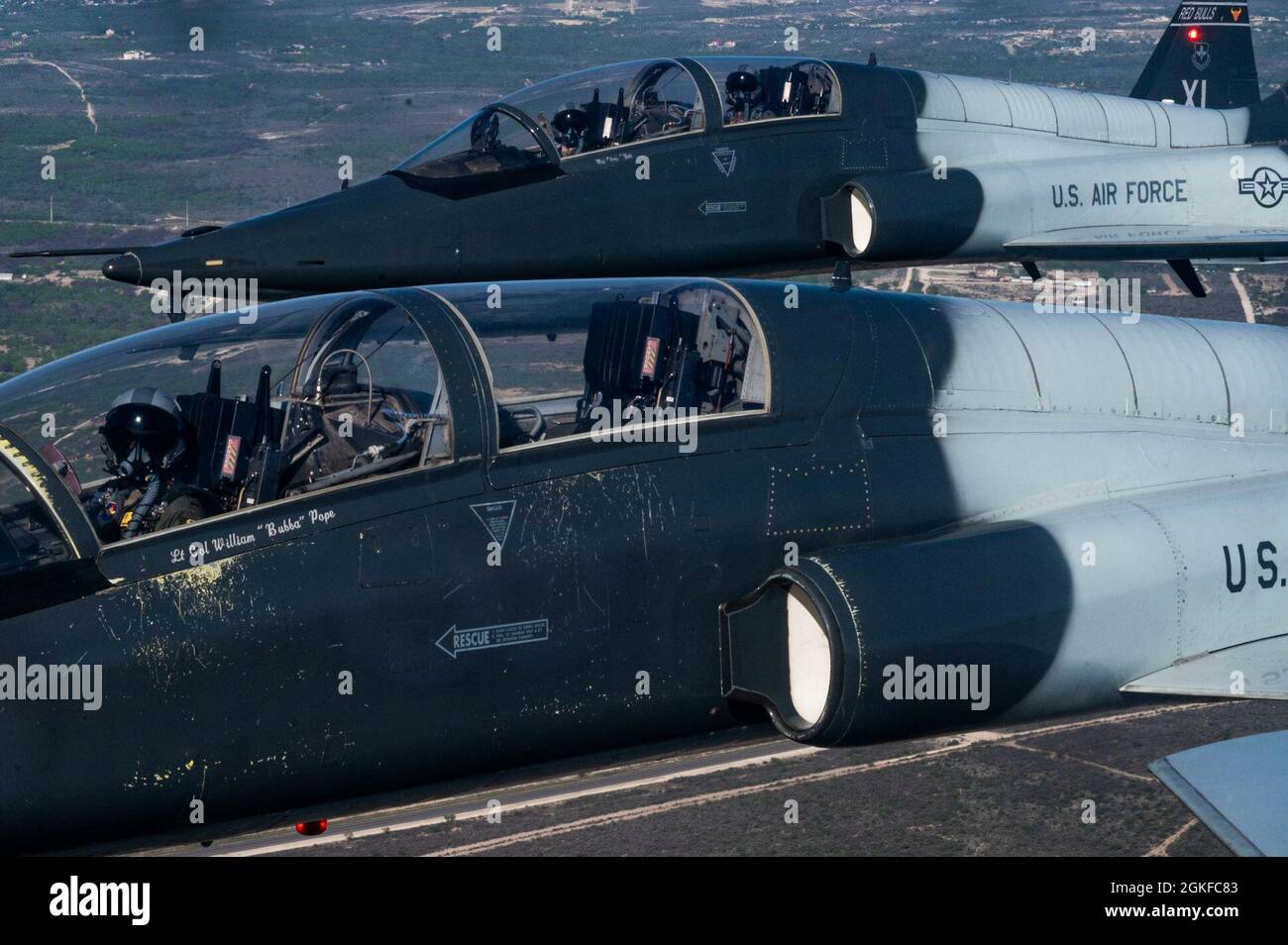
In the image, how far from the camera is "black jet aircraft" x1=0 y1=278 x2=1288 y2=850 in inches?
268

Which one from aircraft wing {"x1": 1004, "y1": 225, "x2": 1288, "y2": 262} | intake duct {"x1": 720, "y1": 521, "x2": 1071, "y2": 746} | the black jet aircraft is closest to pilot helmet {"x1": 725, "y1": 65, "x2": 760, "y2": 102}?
aircraft wing {"x1": 1004, "y1": 225, "x2": 1288, "y2": 262}

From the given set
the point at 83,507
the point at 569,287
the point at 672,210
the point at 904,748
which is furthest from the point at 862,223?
the point at 83,507

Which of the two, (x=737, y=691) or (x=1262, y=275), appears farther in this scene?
(x=1262, y=275)

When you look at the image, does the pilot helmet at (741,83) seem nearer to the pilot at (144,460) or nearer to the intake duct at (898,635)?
the intake duct at (898,635)

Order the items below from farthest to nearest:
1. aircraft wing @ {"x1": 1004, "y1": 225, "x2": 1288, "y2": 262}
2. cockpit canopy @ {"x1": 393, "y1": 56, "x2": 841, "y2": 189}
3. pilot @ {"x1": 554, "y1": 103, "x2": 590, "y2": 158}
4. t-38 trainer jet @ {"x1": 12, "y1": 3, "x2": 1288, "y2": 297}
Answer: aircraft wing @ {"x1": 1004, "y1": 225, "x2": 1288, "y2": 262} → pilot @ {"x1": 554, "y1": 103, "x2": 590, "y2": 158} → cockpit canopy @ {"x1": 393, "y1": 56, "x2": 841, "y2": 189} → t-38 trainer jet @ {"x1": 12, "y1": 3, "x2": 1288, "y2": 297}

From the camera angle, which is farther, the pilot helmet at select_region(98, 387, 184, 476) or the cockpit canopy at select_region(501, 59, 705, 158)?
the cockpit canopy at select_region(501, 59, 705, 158)

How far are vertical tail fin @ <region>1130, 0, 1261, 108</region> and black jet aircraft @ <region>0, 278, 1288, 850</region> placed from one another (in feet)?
55.7

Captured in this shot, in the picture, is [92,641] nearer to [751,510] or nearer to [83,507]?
[83,507]

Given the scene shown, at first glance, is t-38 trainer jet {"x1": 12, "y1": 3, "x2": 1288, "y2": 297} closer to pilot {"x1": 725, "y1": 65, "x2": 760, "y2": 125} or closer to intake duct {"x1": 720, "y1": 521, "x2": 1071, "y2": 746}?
pilot {"x1": 725, "y1": 65, "x2": 760, "y2": 125}

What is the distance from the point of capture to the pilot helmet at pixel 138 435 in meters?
7.38

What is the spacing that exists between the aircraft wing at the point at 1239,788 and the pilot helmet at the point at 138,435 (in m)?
5.37
